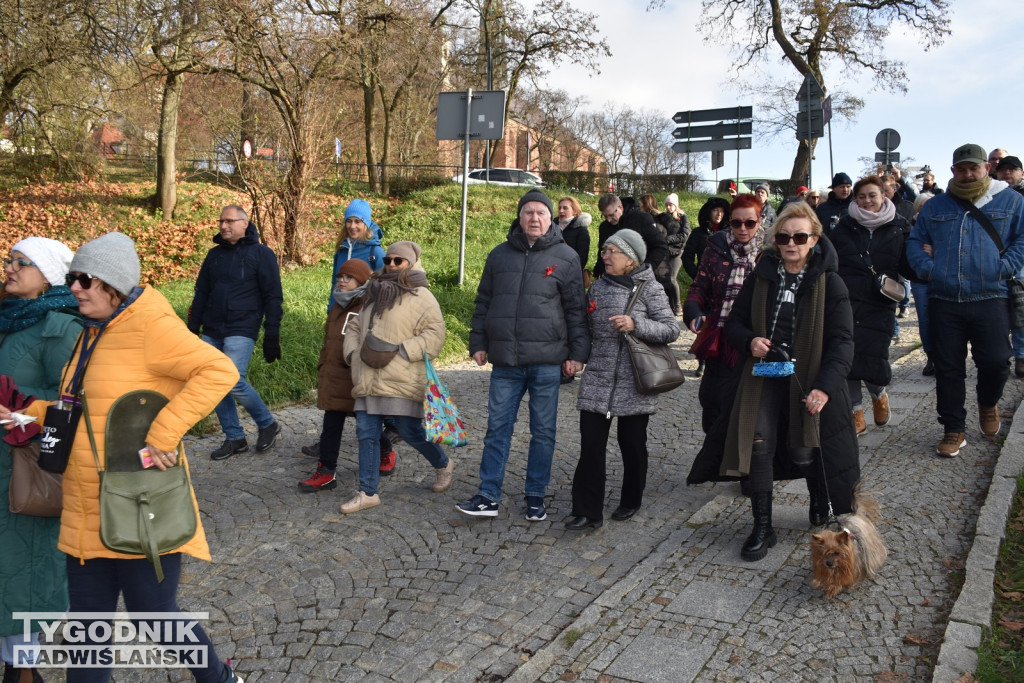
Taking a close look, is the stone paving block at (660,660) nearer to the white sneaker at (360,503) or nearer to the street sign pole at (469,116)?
the white sneaker at (360,503)

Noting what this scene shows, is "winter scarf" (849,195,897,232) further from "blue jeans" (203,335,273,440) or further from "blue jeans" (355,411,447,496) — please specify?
"blue jeans" (203,335,273,440)

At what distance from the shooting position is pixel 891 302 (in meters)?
6.36

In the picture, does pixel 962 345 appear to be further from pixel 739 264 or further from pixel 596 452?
pixel 596 452

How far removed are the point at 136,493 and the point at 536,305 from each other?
2773mm

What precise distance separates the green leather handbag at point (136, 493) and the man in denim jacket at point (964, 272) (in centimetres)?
522

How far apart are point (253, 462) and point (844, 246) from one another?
4688 mm

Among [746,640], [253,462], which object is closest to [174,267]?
[253,462]

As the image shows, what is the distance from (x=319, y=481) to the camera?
6.04 m

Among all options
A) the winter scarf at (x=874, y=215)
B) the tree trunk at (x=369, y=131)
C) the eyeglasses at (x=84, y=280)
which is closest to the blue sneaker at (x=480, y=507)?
the eyeglasses at (x=84, y=280)

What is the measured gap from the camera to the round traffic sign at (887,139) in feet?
55.2

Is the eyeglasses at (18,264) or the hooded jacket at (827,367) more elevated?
the eyeglasses at (18,264)

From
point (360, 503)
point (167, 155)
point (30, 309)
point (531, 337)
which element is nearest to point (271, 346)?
→ point (360, 503)

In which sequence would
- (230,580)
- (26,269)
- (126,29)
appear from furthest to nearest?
(126,29), (230,580), (26,269)

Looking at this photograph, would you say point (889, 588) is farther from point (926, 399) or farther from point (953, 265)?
point (926, 399)
